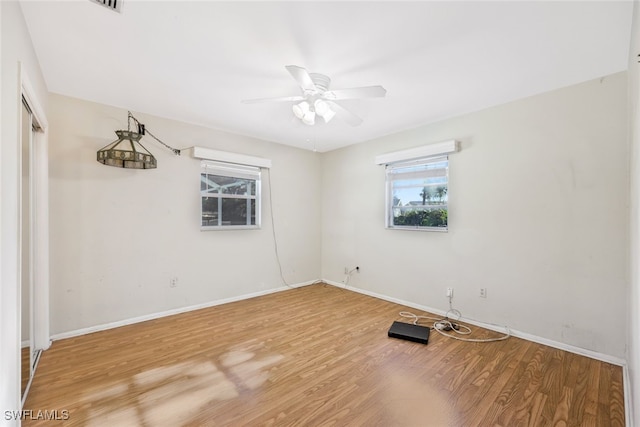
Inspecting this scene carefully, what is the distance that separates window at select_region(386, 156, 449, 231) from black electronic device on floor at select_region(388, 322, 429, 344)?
1241mm

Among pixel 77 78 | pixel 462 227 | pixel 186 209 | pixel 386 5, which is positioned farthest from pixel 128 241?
pixel 462 227

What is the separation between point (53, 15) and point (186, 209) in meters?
2.21

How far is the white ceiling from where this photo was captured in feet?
5.38

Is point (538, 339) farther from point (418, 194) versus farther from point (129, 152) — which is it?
point (129, 152)

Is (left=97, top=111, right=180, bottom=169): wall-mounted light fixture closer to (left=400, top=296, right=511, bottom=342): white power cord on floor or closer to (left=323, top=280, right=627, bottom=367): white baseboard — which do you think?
(left=400, top=296, right=511, bottom=342): white power cord on floor

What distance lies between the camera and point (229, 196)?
397 cm

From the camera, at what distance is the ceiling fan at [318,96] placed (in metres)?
2.02

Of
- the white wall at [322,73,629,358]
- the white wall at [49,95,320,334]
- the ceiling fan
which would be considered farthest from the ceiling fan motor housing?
the white wall at [49,95,320,334]

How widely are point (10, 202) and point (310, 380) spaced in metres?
2.12

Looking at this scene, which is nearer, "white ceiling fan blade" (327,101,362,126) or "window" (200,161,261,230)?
"white ceiling fan blade" (327,101,362,126)

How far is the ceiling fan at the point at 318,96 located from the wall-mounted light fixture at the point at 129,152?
1.43 meters

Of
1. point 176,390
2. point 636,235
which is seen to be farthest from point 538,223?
point 176,390

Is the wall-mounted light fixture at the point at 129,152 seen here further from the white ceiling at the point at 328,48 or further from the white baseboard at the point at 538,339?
the white baseboard at the point at 538,339

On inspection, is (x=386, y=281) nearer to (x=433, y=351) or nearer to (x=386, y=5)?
(x=433, y=351)
